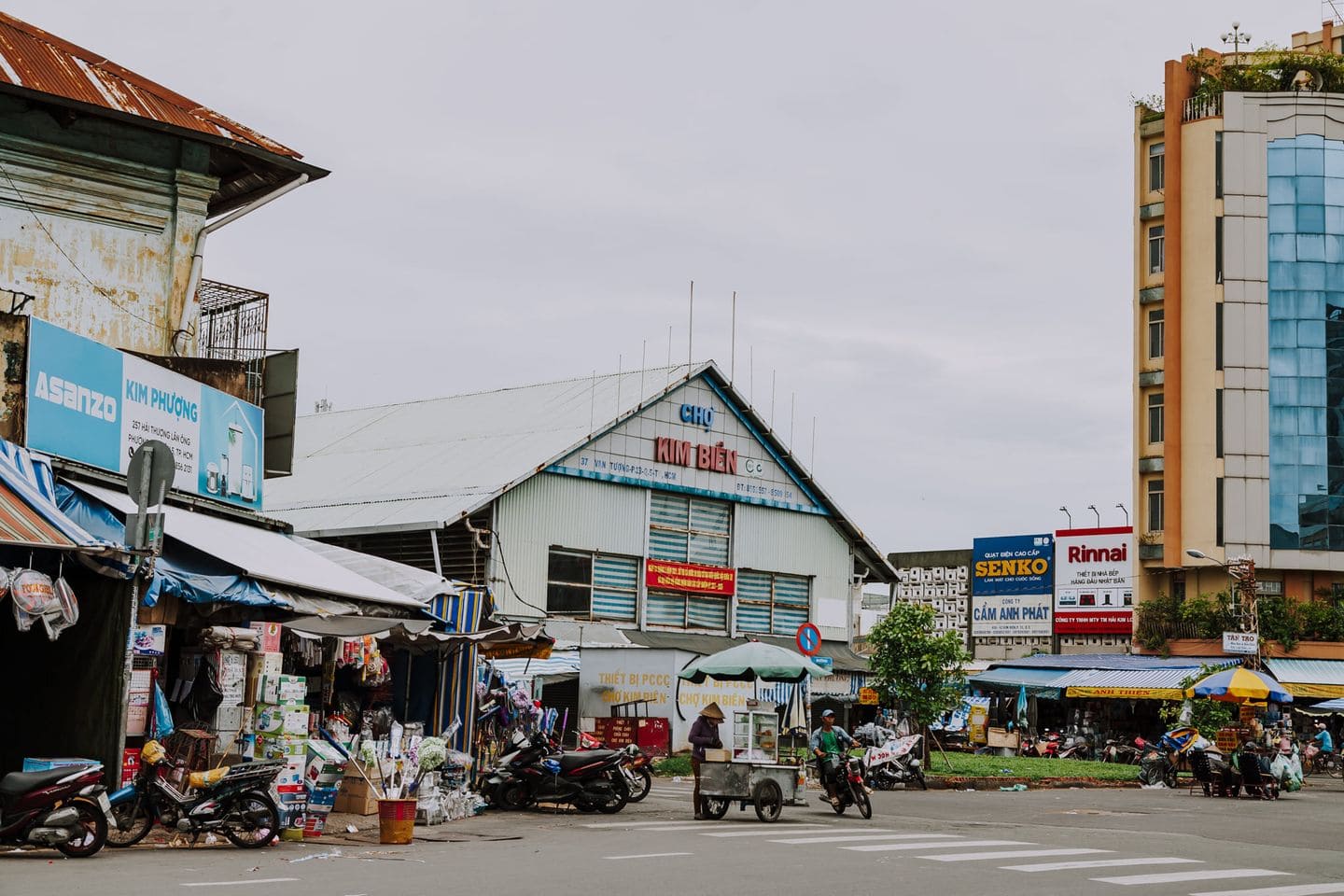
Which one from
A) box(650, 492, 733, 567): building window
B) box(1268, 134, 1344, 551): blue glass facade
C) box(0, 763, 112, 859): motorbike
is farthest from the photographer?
box(1268, 134, 1344, 551): blue glass facade

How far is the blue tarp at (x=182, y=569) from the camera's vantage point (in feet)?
53.2

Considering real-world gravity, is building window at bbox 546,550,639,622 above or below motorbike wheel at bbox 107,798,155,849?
above

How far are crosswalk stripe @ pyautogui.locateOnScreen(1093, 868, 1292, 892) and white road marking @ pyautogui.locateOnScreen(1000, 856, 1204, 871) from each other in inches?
24.6

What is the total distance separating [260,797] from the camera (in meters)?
15.2

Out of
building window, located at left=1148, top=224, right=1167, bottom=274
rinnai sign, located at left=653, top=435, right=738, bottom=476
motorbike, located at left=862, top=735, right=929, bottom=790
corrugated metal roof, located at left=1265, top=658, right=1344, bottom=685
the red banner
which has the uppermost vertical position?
building window, located at left=1148, top=224, right=1167, bottom=274

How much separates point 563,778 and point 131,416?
24.4ft

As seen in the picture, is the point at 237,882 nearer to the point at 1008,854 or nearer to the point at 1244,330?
the point at 1008,854

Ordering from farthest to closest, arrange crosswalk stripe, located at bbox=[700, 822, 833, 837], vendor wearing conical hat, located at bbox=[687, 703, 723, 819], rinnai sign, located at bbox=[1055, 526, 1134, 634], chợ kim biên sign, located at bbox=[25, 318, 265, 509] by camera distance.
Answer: rinnai sign, located at bbox=[1055, 526, 1134, 634] → vendor wearing conical hat, located at bbox=[687, 703, 723, 819] → crosswalk stripe, located at bbox=[700, 822, 833, 837] → chợ kim biên sign, located at bbox=[25, 318, 265, 509]

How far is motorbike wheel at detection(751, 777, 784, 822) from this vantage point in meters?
20.5

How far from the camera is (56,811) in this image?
13539mm

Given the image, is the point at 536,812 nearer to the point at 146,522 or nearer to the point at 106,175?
the point at 146,522

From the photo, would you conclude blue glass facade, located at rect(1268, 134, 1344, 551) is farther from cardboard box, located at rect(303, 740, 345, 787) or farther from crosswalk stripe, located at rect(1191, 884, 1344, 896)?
cardboard box, located at rect(303, 740, 345, 787)

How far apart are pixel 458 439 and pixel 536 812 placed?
68.4ft

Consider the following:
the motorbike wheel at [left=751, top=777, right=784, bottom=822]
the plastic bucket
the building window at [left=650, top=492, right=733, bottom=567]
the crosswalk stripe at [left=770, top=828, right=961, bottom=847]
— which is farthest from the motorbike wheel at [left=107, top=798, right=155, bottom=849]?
the building window at [left=650, top=492, right=733, bottom=567]
